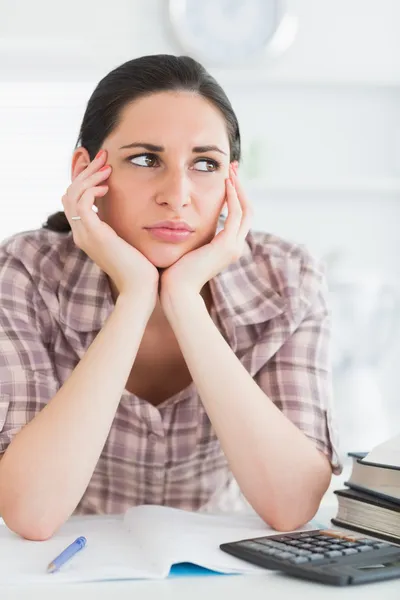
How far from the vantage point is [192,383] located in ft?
5.08

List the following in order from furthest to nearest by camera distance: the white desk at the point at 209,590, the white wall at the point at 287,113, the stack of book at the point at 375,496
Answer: the white wall at the point at 287,113 → the stack of book at the point at 375,496 → the white desk at the point at 209,590

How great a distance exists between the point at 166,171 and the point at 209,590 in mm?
717

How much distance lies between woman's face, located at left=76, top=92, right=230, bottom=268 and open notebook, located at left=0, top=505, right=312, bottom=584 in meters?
0.44

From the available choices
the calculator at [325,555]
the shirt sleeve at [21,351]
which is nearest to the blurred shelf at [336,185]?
the shirt sleeve at [21,351]

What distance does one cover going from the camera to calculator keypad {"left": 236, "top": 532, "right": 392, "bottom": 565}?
981 mm

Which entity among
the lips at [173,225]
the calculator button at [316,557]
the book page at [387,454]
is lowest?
the calculator button at [316,557]

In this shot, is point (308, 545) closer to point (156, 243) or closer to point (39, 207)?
point (156, 243)

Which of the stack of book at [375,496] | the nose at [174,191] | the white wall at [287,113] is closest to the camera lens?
the stack of book at [375,496]

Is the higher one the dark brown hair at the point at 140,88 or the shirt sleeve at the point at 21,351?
the dark brown hair at the point at 140,88

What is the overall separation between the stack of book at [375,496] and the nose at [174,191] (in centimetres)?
47

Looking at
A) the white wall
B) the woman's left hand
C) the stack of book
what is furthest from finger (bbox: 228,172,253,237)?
the white wall

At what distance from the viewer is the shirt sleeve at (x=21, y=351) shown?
1369 mm

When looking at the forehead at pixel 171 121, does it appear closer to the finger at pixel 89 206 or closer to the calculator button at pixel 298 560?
the finger at pixel 89 206

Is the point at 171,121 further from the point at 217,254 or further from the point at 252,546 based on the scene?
the point at 252,546
